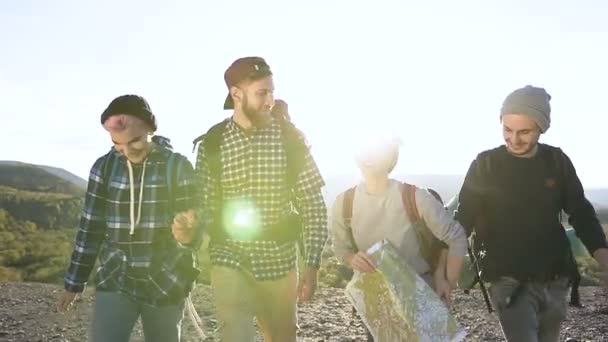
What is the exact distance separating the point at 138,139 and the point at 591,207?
3.21 meters

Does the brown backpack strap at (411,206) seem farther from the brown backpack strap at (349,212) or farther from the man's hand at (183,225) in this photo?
the man's hand at (183,225)

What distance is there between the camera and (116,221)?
180 inches

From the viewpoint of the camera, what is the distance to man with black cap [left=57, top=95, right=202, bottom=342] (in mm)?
4445

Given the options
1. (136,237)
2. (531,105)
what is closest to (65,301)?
(136,237)

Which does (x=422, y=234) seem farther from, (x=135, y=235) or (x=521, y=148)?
(x=135, y=235)

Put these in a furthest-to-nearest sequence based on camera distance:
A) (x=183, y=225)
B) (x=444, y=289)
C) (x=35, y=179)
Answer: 1. (x=35, y=179)
2. (x=444, y=289)
3. (x=183, y=225)

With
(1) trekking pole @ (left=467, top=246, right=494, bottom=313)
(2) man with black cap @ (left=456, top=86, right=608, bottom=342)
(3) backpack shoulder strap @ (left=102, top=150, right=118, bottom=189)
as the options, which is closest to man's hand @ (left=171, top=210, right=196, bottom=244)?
(3) backpack shoulder strap @ (left=102, top=150, right=118, bottom=189)

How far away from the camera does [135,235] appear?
4.50 m

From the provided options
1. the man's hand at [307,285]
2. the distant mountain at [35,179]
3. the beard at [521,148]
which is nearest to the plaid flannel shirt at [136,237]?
the man's hand at [307,285]

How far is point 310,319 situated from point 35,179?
99760 mm

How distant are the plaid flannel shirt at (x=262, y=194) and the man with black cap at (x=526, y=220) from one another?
105 cm

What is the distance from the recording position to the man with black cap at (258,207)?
14.9 ft

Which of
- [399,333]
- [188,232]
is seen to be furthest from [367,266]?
[188,232]

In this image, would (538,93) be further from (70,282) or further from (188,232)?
(70,282)
